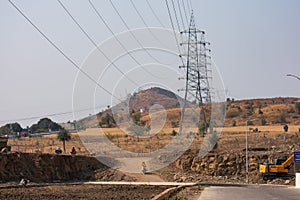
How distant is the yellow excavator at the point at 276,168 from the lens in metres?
62.0

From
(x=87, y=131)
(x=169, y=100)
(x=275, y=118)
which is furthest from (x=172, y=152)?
(x=169, y=100)

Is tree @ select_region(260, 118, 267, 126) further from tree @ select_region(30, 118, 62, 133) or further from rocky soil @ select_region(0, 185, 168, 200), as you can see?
rocky soil @ select_region(0, 185, 168, 200)

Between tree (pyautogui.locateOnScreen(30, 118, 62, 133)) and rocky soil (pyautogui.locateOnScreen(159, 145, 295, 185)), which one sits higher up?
tree (pyautogui.locateOnScreen(30, 118, 62, 133))

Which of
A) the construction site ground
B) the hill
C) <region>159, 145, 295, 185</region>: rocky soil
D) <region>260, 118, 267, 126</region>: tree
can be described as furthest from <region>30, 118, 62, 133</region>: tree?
<region>159, 145, 295, 185</region>: rocky soil

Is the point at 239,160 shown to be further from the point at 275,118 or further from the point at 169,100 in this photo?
the point at 169,100

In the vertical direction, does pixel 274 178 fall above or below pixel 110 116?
below

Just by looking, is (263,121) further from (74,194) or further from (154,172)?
(74,194)

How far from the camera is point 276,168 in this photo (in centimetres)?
6250

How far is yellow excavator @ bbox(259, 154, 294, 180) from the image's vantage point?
6197 cm

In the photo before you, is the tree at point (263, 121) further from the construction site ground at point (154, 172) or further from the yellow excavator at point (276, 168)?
the yellow excavator at point (276, 168)

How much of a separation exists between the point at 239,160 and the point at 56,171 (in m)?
20.3

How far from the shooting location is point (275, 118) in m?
130

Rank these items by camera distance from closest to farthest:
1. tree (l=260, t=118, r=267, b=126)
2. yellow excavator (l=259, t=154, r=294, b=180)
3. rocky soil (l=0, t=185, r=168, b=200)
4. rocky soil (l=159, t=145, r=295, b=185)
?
rocky soil (l=0, t=185, r=168, b=200)
yellow excavator (l=259, t=154, r=294, b=180)
rocky soil (l=159, t=145, r=295, b=185)
tree (l=260, t=118, r=267, b=126)

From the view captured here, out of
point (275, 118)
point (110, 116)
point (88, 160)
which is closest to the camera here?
point (88, 160)
